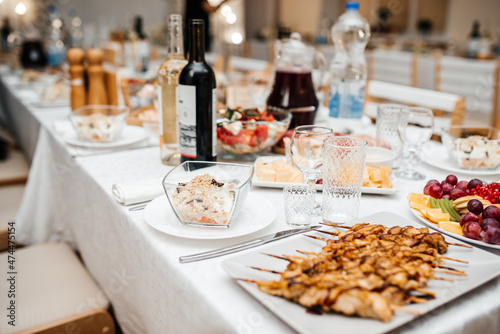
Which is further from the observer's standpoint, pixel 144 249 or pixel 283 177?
pixel 283 177

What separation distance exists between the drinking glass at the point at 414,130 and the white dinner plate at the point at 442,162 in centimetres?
9

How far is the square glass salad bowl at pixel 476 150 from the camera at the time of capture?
3.53 ft

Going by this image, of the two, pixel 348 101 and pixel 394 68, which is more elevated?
pixel 394 68

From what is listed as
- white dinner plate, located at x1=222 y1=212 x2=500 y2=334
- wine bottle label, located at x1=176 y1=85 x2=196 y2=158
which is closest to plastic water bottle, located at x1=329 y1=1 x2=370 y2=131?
wine bottle label, located at x1=176 y1=85 x2=196 y2=158

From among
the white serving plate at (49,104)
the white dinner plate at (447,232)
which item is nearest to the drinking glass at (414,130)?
the white dinner plate at (447,232)

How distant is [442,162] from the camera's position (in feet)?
3.82

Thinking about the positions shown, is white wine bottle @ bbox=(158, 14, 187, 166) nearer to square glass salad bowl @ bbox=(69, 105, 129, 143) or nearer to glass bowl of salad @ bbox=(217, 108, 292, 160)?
glass bowl of salad @ bbox=(217, 108, 292, 160)

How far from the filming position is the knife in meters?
0.66

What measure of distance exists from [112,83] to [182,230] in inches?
43.0

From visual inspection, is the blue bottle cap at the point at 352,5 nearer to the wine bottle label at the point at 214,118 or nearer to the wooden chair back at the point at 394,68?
the wine bottle label at the point at 214,118

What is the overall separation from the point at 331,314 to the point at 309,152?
39 cm

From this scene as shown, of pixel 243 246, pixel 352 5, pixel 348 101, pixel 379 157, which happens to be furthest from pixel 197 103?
pixel 352 5

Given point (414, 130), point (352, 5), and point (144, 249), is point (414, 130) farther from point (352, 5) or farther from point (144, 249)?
point (144, 249)

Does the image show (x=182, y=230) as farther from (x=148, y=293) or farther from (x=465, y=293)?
(x=465, y=293)
